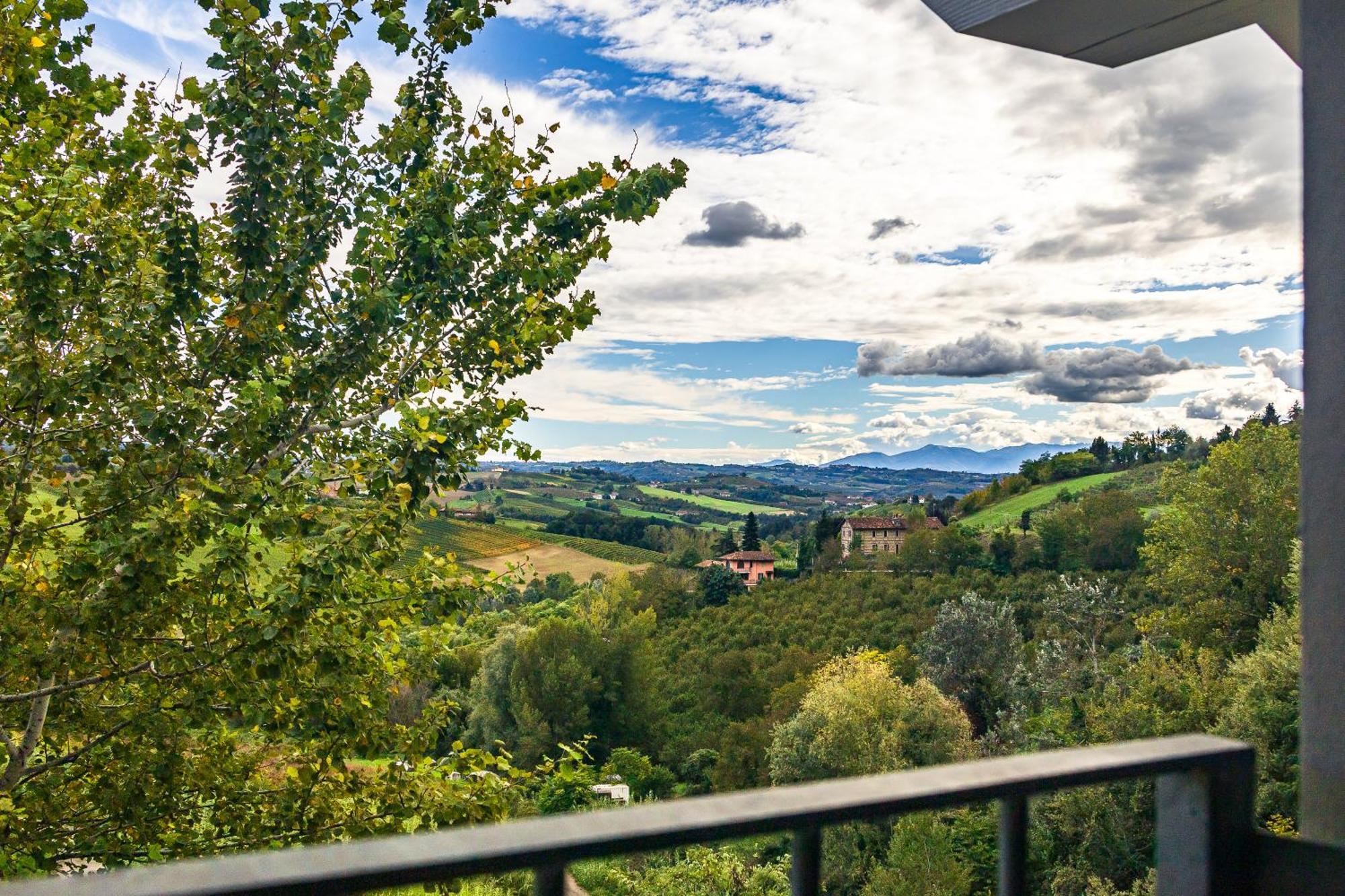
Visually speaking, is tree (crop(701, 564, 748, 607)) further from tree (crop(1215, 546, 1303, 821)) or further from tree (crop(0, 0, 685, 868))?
tree (crop(0, 0, 685, 868))

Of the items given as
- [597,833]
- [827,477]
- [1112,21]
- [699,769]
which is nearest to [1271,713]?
[1112,21]

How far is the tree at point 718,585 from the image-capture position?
44.1m

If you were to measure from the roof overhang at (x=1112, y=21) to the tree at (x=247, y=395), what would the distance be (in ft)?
10.8

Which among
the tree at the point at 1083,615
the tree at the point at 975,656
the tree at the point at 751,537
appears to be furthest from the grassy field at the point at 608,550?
the tree at the point at 1083,615

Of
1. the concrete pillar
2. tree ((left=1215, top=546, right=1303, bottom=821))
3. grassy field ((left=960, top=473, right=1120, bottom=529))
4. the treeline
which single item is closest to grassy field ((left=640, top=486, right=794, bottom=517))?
the treeline

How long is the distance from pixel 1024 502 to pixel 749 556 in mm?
14463

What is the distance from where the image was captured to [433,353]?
223 inches

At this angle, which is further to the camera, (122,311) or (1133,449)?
(1133,449)

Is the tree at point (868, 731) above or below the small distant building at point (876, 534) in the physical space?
below

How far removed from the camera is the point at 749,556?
46.9 metres

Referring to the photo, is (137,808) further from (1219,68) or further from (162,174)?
(1219,68)

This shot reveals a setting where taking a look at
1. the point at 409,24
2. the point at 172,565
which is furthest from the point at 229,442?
the point at 409,24

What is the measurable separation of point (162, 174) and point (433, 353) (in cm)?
179

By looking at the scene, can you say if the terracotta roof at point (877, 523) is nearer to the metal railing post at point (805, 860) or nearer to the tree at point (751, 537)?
the tree at point (751, 537)
